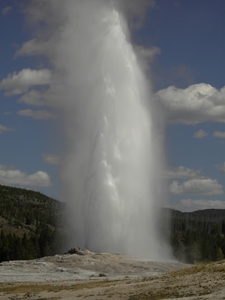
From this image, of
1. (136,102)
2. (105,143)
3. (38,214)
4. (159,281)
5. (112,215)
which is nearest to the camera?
(159,281)

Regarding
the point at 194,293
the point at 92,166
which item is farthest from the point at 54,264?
the point at 194,293

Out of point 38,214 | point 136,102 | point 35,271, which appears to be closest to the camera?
point 35,271

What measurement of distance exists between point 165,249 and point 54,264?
700 inches

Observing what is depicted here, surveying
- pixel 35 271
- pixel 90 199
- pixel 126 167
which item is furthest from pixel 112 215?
pixel 35 271

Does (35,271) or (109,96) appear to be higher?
(109,96)

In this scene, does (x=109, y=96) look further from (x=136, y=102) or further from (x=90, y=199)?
(x=90, y=199)

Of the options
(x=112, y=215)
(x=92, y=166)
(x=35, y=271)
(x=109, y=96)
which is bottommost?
(x=35, y=271)

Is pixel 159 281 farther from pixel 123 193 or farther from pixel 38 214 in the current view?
pixel 38 214

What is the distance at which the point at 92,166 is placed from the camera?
56.1 metres

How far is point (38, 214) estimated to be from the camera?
179875mm

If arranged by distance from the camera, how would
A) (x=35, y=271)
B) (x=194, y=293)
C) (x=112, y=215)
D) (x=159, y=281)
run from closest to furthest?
(x=194, y=293)
(x=159, y=281)
(x=35, y=271)
(x=112, y=215)

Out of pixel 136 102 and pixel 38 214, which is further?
pixel 38 214

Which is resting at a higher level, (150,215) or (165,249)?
(150,215)

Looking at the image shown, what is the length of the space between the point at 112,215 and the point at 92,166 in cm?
618
